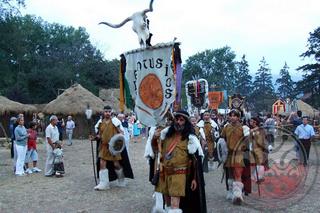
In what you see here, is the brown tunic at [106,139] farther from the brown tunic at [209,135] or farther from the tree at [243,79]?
the tree at [243,79]

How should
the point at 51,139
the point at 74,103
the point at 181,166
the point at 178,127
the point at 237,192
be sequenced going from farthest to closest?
1. the point at 74,103
2. the point at 51,139
3. the point at 237,192
4. the point at 178,127
5. the point at 181,166

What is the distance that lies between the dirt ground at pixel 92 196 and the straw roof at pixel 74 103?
19781 millimetres

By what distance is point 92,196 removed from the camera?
9.44m

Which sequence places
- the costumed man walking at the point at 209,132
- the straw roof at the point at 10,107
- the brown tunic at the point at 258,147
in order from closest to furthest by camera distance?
the brown tunic at the point at 258,147 < the costumed man walking at the point at 209,132 < the straw roof at the point at 10,107

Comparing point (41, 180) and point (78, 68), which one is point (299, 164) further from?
point (78, 68)

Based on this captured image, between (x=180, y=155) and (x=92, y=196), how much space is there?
11.8ft

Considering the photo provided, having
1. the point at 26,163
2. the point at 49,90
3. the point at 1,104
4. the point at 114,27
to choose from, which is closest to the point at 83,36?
the point at 49,90

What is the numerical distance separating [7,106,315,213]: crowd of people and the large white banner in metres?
0.26

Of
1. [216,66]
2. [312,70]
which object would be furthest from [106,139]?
[216,66]

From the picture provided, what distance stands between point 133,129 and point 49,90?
20653 mm

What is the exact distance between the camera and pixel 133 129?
3123 centimetres

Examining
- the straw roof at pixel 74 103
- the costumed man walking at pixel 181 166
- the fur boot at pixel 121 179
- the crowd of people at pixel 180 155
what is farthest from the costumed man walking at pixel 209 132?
the straw roof at pixel 74 103

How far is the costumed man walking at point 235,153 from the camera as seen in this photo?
8305 millimetres

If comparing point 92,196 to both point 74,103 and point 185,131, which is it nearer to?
point 185,131
